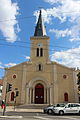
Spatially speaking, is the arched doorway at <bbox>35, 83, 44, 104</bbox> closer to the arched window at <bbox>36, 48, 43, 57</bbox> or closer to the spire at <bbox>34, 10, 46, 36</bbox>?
the arched window at <bbox>36, 48, 43, 57</bbox>

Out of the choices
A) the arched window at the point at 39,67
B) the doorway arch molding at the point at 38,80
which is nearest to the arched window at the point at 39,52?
the arched window at the point at 39,67

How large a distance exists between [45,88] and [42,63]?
5.63 metres

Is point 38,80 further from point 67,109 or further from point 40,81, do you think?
point 67,109

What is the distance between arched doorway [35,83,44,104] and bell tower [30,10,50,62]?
5.88 metres

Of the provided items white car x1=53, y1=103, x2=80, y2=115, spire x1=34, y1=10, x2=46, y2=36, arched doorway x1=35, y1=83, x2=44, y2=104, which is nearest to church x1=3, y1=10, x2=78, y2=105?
arched doorway x1=35, y1=83, x2=44, y2=104

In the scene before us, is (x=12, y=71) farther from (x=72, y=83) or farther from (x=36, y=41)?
(x=72, y=83)

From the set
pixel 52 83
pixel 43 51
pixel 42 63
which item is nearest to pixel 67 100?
pixel 52 83

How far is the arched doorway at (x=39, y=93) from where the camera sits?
3267cm

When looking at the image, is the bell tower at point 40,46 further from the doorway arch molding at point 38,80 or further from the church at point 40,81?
the doorway arch molding at point 38,80

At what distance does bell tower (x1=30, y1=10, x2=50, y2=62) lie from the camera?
35094 mm

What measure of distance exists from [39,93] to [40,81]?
8.60 feet

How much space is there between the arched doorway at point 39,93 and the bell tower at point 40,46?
5.88 metres

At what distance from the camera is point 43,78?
33062 millimetres

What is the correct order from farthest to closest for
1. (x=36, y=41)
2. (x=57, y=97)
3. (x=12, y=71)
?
1. (x=36, y=41)
2. (x=12, y=71)
3. (x=57, y=97)
